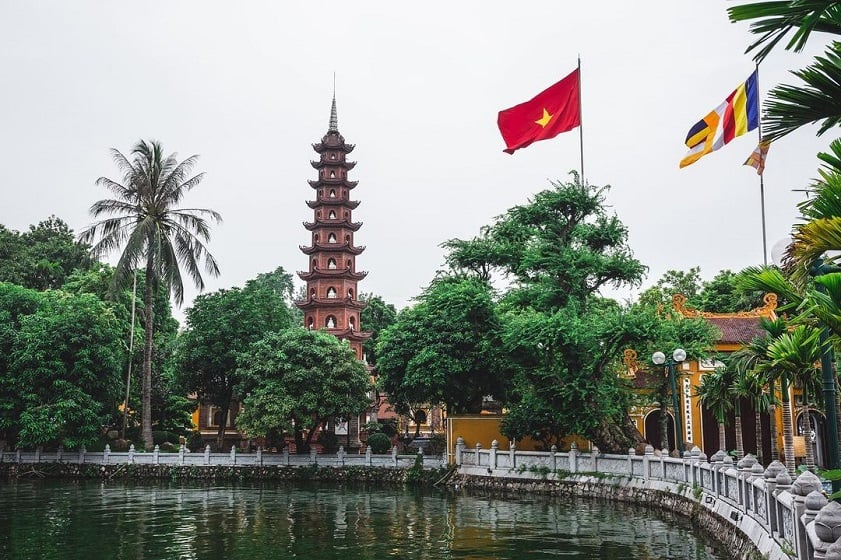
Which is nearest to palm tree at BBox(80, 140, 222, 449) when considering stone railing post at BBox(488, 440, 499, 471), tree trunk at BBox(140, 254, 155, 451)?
tree trunk at BBox(140, 254, 155, 451)

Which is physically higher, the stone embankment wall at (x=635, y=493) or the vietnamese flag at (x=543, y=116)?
the vietnamese flag at (x=543, y=116)

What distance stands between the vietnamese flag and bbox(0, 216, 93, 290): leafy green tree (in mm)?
27280

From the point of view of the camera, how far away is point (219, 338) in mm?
34531

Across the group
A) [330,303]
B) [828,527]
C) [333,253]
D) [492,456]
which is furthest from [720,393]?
[333,253]

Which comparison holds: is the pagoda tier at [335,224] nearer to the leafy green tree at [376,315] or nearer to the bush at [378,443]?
the leafy green tree at [376,315]

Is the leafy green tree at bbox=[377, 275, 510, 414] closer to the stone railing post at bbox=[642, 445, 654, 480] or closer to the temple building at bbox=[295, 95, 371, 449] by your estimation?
the stone railing post at bbox=[642, 445, 654, 480]

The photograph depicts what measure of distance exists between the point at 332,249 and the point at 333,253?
0.41m

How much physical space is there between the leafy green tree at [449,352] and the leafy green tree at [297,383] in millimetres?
2068

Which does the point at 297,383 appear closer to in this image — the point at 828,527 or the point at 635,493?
the point at 635,493

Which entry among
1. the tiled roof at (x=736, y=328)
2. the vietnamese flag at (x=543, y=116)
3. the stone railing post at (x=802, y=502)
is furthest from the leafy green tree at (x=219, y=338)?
the stone railing post at (x=802, y=502)

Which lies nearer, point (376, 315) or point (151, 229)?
point (151, 229)

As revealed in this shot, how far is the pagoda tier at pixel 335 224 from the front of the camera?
4428 centimetres

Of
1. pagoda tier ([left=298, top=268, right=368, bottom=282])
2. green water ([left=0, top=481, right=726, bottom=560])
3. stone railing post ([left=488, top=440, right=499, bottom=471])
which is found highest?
pagoda tier ([left=298, top=268, right=368, bottom=282])

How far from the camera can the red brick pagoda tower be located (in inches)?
1706
